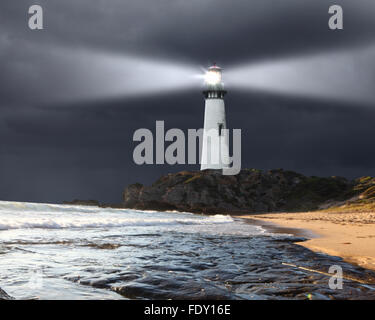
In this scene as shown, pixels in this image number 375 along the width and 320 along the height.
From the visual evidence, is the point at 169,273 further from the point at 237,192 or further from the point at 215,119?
the point at 237,192

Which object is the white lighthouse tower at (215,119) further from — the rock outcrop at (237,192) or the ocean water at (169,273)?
the ocean water at (169,273)

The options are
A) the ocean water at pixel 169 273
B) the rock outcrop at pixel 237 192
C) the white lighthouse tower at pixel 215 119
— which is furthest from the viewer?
the rock outcrop at pixel 237 192

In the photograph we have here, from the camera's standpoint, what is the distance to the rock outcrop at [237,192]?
61.8 meters

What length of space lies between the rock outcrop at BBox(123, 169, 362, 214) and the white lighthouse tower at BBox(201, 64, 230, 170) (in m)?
6.36

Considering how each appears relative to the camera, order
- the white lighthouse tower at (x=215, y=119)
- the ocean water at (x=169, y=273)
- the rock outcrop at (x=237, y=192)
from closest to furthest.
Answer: the ocean water at (x=169, y=273)
the white lighthouse tower at (x=215, y=119)
the rock outcrop at (x=237, y=192)

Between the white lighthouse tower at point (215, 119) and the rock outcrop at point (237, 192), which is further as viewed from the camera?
the rock outcrop at point (237, 192)

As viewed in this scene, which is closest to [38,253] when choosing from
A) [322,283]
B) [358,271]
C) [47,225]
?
[322,283]

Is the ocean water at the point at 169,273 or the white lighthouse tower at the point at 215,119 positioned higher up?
the white lighthouse tower at the point at 215,119

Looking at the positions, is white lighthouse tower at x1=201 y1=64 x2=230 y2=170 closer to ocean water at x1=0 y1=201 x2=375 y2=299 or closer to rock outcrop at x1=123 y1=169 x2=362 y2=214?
rock outcrop at x1=123 y1=169 x2=362 y2=214

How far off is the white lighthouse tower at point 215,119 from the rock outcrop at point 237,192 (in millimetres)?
6364

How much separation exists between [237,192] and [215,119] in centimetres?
1618

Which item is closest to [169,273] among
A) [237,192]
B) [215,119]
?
[215,119]

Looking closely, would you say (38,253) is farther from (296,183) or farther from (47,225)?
(296,183)

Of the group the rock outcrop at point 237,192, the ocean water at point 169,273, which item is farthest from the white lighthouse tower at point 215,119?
the ocean water at point 169,273
